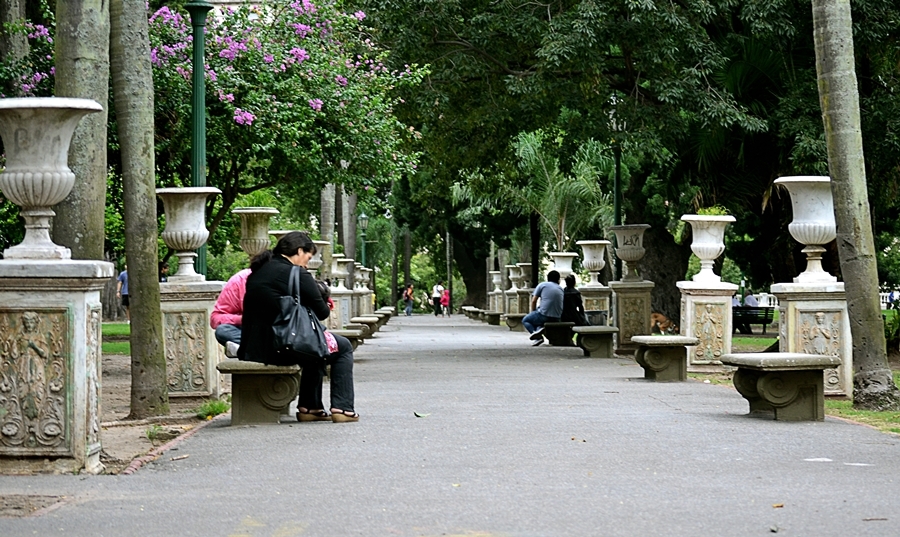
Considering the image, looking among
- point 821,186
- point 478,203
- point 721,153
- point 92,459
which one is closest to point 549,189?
point 478,203

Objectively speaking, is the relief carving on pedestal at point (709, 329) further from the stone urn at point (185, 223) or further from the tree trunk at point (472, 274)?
the tree trunk at point (472, 274)

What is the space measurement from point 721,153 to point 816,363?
1224 cm

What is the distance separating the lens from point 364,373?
19.0 m

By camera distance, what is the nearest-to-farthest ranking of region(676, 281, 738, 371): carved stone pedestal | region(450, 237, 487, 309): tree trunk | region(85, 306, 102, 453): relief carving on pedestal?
1. region(85, 306, 102, 453): relief carving on pedestal
2. region(676, 281, 738, 371): carved stone pedestal
3. region(450, 237, 487, 309): tree trunk

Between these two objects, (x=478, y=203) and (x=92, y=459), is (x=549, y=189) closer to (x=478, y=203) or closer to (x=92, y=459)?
(x=478, y=203)

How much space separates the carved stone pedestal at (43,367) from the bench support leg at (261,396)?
2.90 meters

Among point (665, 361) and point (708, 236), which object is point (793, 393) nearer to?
point (665, 361)

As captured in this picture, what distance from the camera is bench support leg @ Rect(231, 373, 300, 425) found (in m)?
11.5

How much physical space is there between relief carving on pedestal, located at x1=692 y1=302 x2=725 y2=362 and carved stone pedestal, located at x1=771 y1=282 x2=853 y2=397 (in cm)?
475

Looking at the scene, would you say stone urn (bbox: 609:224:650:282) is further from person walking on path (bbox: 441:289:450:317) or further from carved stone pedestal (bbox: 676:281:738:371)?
person walking on path (bbox: 441:289:450:317)

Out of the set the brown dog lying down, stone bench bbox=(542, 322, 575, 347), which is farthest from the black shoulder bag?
the brown dog lying down


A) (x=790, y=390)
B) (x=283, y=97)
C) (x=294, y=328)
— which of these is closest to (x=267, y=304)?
(x=294, y=328)

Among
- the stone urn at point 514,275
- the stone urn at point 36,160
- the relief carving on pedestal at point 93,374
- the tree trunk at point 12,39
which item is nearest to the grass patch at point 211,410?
the relief carving on pedestal at point 93,374

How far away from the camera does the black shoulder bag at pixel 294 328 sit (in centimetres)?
1098
